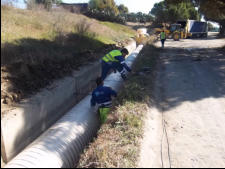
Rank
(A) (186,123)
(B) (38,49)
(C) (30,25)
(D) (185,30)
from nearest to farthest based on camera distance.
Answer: (A) (186,123)
(B) (38,49)
(C) (30,25)
(D) (185,30)

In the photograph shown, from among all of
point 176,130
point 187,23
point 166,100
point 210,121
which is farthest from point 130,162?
point 187,23

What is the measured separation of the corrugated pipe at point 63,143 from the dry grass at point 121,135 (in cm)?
62

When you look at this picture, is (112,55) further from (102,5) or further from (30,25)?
(102,5)

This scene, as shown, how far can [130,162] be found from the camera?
13.4ft

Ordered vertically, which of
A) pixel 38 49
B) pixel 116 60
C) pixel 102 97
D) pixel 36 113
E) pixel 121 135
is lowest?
pixel 36 113

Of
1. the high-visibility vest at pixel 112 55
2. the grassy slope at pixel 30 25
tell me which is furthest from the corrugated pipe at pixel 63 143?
the grassy slope at pixel 30 25

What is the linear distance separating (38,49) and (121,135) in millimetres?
6420

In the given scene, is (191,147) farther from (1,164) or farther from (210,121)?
(1,164)

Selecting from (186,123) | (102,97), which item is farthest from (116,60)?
(186,123)

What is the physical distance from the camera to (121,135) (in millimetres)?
4902

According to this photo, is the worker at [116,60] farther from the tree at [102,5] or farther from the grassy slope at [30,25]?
the tree at [102,5]

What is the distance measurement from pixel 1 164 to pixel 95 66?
23.4 feet

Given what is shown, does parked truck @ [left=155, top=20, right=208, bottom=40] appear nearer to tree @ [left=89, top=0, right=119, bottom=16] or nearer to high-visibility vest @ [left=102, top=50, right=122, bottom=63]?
tree @ [left=89, top=0, right=119, bottom=16]

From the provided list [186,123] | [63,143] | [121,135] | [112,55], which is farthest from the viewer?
[112,55]
